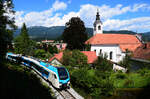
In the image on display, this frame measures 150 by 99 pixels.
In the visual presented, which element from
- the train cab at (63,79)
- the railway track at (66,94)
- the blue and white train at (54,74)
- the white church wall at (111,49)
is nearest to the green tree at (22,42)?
the white church wall at (111,49)

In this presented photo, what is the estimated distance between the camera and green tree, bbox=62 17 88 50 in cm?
3650

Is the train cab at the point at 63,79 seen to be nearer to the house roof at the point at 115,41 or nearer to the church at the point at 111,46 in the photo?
the church at the point at 111,46

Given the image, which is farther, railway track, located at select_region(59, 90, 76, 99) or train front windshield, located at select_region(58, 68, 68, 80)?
train front windshield, located at select_region(58, 68, 68, 80)

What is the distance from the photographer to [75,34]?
36.5 m

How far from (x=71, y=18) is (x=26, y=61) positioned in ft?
67.9

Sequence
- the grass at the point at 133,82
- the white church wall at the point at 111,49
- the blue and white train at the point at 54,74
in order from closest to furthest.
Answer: the blue and white train at the point at 54,74 → the grass at the point at 133,82 → the white church wall at the point at 111,49

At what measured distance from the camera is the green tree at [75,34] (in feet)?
120

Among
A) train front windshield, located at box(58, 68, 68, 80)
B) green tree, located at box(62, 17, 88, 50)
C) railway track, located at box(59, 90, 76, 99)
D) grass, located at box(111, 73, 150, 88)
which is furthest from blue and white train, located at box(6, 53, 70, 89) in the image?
green tree, located at box(62, 17, 88, 50)

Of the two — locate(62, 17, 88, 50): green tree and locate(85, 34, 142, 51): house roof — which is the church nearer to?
locate(85, 34, 142, 51): house roof

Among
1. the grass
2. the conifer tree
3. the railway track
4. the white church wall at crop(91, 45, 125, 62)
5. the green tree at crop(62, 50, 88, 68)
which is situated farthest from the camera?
the conifer tree

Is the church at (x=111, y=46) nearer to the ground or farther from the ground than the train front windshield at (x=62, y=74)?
farther from the ground

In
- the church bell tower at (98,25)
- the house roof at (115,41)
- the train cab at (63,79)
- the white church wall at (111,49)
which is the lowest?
the train cab at (63,79)

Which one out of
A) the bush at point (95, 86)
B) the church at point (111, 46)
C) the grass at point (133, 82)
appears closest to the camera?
the bush at point (95, 86)

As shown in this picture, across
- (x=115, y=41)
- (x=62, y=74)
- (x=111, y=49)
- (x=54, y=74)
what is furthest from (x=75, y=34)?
(x=54, y=74)
